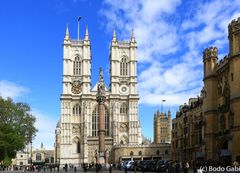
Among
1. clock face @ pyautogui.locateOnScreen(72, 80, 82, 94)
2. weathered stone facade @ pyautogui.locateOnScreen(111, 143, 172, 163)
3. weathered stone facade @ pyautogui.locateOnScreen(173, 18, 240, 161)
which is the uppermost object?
clock face @ pyautogui.locateOnScreen(72, 80, 82, 94)

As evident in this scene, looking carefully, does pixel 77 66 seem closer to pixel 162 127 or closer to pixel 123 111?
pixel 123 111

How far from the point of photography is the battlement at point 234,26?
181ft

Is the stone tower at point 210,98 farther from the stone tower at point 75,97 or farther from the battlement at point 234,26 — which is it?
the stone tower at point 75,97

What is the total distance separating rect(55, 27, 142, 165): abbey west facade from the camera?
131m

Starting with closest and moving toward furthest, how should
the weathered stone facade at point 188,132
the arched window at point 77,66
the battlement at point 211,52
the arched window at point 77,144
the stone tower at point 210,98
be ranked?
1. the stone tower at point 210,98
2. the battlement at point 211,52
3. the weathered stone facade at point 188,132
4. the arched window at point 77,144
5. the arched window at point 77,66

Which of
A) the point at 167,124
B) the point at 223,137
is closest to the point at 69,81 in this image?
the point at 167,124

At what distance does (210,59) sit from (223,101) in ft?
23.9

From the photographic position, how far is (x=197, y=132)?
82.9 metres

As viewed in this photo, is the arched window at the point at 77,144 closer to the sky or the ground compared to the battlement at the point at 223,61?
closer to the ground

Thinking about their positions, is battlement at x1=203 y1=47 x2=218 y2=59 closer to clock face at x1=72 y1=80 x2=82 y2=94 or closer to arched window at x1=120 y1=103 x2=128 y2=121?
arched window at x1=120 y1=103 x2=128 y2=121

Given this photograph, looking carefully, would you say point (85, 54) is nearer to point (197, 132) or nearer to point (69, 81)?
point (69, 81)

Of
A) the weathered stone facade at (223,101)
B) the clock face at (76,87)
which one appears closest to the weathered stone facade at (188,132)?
the weathered stone facade at (223,101)

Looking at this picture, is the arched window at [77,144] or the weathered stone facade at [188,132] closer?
the weathered stone facade at [188,132]

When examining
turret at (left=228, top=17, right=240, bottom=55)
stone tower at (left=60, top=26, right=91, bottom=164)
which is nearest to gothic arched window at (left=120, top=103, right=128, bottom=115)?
stone tower at (left=60, top=26, right=91, bottom=164)
